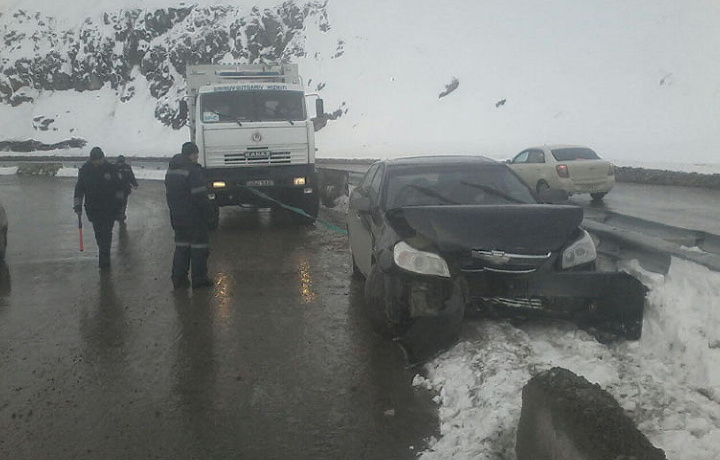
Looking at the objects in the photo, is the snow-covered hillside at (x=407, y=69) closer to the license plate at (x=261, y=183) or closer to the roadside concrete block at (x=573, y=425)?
the license plate at (x=261, y=183)

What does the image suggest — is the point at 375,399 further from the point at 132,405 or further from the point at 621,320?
the point at 621,320

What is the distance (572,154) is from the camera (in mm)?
16562

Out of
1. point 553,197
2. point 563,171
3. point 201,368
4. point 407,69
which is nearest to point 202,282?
point 201,368

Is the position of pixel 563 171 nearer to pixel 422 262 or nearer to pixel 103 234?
pixel 103 234

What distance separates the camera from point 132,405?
4406mm

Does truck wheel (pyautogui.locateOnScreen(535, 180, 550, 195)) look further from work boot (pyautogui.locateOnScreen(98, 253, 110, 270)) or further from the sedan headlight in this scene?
the sedan headlight

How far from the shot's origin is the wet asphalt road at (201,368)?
3.90 m

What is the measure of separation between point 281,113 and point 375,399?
9357mm

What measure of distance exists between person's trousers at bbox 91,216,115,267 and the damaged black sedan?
528 centimetres

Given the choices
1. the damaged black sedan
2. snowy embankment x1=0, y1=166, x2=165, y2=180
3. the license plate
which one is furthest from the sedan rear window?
snowy embankment x1=0, y1=166, x2=165, y2=180

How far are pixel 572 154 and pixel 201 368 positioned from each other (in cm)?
1360

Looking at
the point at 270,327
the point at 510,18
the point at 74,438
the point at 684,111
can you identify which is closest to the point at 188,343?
the point at 270,327

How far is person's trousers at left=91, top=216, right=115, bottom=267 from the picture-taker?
9.19 metres

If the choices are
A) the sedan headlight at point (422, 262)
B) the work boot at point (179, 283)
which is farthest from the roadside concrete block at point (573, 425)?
the work boot at point (179, 283)
